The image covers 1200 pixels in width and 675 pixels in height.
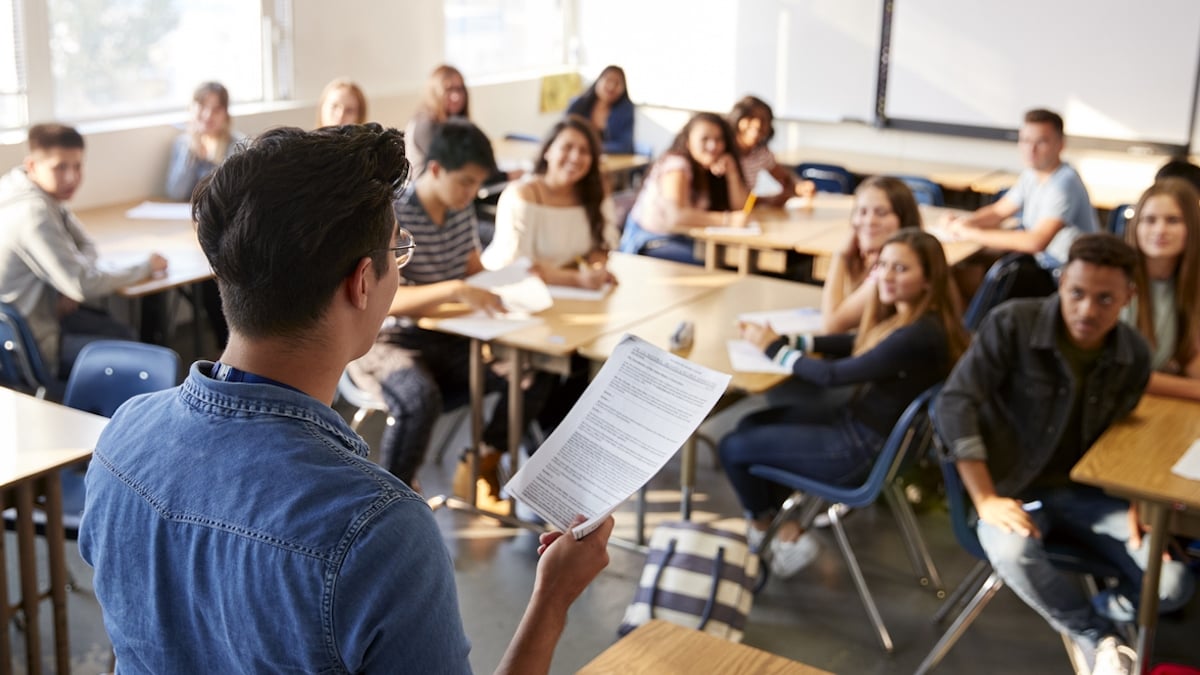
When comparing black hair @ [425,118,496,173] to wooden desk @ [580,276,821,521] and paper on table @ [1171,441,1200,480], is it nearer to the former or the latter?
wooden desk @ [580,276,821,521]

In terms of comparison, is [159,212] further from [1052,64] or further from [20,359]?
[1052,64]

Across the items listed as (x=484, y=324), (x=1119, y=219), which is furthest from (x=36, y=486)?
(x=1119, y=219)

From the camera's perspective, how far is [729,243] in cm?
557

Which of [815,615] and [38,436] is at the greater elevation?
[38,436]

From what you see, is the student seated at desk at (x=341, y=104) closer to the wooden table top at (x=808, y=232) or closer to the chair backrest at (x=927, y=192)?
the wooden table top at (x=808, y=232)

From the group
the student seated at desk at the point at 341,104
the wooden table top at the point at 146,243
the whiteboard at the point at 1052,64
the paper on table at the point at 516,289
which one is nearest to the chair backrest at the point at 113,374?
the wooden table top at the point at 146,243

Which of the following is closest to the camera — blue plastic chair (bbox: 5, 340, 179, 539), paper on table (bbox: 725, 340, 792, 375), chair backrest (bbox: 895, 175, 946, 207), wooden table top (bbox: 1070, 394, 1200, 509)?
wooden table top (bbox: 1070, 394, 1200, 509)

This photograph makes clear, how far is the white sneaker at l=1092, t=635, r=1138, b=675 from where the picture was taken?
2744mm

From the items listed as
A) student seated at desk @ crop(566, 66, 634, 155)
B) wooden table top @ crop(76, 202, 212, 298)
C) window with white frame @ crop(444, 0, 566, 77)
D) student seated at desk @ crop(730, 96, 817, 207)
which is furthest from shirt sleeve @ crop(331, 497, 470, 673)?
window with white frame @ crop(444, 0, 566, 77)

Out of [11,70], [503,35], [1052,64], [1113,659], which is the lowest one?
[1113,659]

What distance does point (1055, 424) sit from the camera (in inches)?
132

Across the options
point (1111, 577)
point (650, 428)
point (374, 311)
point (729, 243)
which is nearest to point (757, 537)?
point (1111, 577)

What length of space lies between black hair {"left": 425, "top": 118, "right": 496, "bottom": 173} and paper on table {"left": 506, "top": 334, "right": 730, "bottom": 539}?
249cm

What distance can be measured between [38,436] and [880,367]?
227cm
